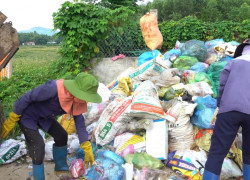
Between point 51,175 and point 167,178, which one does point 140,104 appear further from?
point 51,175

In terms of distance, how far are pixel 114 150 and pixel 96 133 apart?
357 millimetres

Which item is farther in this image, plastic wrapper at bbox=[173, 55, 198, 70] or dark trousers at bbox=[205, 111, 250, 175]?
plastic wrapper at bbox=[173, 55, 198, 70]

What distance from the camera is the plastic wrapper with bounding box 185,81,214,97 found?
389 cm

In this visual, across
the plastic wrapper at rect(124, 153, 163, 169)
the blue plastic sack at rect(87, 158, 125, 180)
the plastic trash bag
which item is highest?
the plastic trash bag

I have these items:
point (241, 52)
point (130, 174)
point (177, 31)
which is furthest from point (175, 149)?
point (177, 31)

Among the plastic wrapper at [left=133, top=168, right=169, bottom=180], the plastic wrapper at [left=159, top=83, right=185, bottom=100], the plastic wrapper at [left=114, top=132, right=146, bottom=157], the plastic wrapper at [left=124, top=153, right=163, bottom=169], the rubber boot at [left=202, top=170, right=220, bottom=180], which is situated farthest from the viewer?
the plastic wrapper at [left=159, top=83, right=185, bottom=100]

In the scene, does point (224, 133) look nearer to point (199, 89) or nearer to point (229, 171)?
point (229, 171)

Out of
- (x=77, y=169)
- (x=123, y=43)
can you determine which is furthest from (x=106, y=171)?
(x=123, y=43)

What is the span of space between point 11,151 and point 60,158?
2.37 feet

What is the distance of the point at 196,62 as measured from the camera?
15.6ft

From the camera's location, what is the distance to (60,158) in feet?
9.62

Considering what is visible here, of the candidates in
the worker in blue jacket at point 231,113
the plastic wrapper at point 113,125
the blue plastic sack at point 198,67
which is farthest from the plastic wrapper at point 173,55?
the worker in blue jacket at point 231,113

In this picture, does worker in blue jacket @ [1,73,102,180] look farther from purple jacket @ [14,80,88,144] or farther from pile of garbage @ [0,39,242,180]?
pile of garbage @ [0,39,242,180]

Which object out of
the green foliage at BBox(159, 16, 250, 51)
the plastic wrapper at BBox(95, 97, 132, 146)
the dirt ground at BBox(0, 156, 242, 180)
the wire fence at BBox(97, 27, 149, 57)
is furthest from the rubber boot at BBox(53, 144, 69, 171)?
the green foliage at BBox(159, 16, 250, 51)
